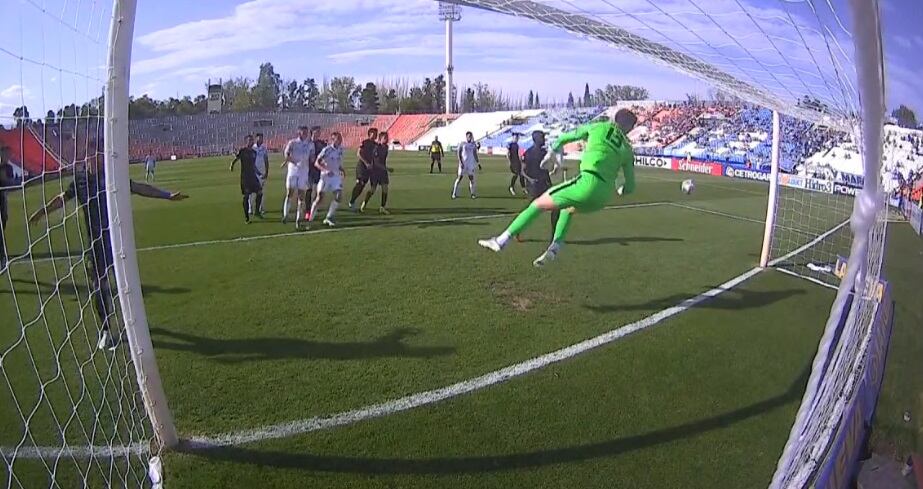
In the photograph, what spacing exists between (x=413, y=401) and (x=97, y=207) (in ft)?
9.04

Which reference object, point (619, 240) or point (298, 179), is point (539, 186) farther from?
point (298, 179)

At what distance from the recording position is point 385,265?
8594mm

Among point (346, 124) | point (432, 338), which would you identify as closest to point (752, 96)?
point (432, 338)

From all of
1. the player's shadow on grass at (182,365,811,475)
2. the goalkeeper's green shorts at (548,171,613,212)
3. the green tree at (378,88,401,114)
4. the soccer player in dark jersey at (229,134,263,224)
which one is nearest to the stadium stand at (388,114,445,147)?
the green tree at (378,88,401,114)

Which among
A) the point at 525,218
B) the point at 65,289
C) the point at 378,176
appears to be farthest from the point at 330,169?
the point at 525,218

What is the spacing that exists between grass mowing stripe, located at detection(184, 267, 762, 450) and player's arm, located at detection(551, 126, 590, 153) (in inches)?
74.8

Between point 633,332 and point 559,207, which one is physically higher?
point 559,207

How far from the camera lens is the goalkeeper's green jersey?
221 inches

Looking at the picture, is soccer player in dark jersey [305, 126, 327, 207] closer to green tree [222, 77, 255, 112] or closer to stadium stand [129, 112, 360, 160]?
stadium stand [129, 112, 360, 160]

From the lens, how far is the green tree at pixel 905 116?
2.85 meters

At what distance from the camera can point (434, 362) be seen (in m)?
5.23

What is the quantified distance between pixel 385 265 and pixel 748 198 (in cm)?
1388

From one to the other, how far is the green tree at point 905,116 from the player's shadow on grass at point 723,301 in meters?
3.86

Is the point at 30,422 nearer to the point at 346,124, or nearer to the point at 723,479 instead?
the point at 723,479
